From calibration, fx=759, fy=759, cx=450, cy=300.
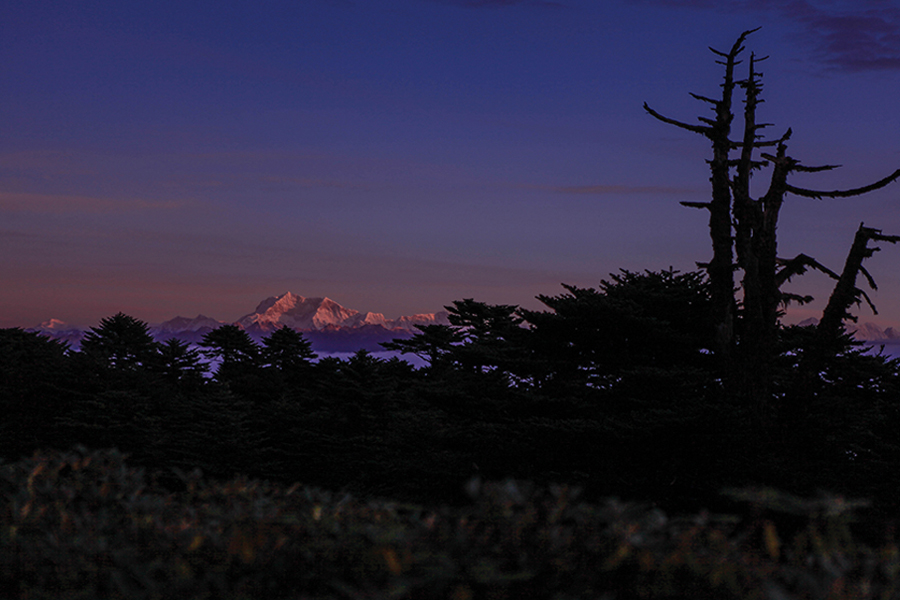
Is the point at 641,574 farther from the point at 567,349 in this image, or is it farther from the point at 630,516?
the point at 567,349

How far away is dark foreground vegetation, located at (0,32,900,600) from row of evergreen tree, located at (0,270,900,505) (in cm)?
10

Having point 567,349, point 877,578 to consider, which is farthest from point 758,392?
point 877,578

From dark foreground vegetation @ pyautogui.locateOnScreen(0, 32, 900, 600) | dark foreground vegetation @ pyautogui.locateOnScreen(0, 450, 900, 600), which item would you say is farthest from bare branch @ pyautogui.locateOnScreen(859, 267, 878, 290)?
dark foreground vegetation @ pyautogui.locateOnScreen(0, 450, 900, 600)

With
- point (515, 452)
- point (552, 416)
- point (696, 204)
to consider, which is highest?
point (696, 204)

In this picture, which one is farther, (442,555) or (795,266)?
(795,266)

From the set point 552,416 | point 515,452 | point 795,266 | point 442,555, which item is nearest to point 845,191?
point 795,266

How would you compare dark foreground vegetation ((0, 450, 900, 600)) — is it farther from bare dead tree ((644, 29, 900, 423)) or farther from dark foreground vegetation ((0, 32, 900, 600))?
bare dead tree ((644, 29, 900, 423))

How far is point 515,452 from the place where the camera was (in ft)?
85.1

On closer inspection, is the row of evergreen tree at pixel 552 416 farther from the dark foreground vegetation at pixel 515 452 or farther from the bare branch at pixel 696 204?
the bare branch at pixel 696 204

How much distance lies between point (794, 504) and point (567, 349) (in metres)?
23.4

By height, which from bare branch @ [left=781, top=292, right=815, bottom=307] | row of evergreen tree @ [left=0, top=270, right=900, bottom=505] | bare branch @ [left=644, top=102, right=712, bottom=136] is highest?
bare branch @ [left=644, top=102, right=712, bottom=136]

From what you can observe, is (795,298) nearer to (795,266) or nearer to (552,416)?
(795,266)

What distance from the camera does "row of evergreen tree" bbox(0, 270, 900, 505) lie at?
2177 cm

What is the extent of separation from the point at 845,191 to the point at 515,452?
522 inches
